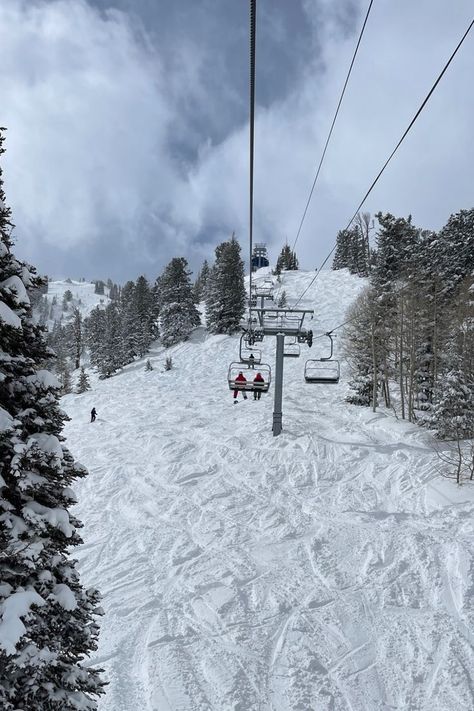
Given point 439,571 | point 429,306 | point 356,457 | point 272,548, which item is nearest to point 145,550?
point 272,548

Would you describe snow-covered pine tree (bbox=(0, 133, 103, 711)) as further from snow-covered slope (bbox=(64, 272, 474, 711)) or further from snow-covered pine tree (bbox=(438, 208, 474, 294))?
snow-covered pine tree (bbox=(438, 208, 474, 294))

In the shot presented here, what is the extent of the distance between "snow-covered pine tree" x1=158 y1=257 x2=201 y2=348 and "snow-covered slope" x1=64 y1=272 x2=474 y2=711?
34478 mm

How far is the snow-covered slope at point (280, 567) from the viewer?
27.6 feet

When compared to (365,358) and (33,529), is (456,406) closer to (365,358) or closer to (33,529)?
(365,358)

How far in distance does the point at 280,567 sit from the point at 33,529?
902 centimetres

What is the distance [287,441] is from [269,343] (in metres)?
33.1

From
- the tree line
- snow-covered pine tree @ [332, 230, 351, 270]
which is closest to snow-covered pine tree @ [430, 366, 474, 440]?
the tree line

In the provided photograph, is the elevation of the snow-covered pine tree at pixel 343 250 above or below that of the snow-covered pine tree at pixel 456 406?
above

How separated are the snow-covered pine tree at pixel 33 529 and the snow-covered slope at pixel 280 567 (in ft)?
11.7

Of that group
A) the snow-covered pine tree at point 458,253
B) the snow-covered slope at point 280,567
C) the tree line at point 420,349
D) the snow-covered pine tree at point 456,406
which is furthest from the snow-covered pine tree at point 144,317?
the snow-covered pine tree at point 456,406

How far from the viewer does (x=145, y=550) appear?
44.3 ft

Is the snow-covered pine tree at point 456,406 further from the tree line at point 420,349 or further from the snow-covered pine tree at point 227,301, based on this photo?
the snow-covered pine tree at point 227,301

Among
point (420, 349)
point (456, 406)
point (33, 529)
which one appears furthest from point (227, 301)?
point (33, 529)

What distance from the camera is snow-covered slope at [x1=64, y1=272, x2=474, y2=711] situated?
8398 mm
